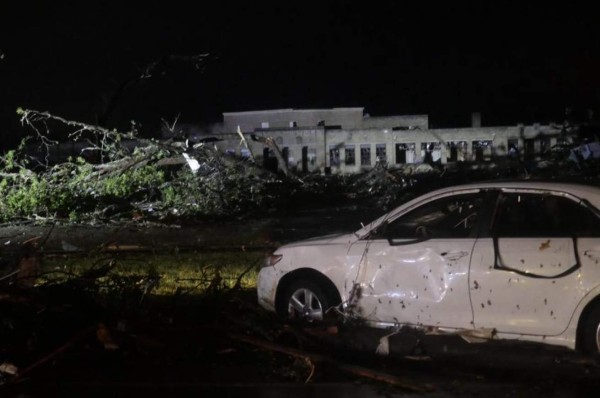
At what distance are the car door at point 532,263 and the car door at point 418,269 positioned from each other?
0.52 ft

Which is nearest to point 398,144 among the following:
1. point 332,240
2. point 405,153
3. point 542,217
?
point 405,153

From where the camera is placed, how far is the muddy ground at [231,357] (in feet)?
19.6

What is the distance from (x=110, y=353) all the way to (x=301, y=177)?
1266cm

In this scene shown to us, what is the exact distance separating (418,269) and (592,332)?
4.89 ft

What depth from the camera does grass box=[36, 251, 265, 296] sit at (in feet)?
31.1

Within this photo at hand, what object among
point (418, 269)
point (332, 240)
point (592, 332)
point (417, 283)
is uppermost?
point (332, 240)

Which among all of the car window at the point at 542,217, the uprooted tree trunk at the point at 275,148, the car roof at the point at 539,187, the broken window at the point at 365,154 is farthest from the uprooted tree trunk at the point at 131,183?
the car window at the point at 542,217

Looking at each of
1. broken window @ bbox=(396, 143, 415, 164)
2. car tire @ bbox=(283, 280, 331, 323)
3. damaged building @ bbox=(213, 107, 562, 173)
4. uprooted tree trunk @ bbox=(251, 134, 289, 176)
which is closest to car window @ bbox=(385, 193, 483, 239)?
car tire @ bbox=(283, 280, 331, 323)

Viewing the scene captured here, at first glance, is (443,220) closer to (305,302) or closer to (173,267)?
(305,302)

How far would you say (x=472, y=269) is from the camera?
6527 mm

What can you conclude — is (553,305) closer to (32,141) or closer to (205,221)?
(205,221)

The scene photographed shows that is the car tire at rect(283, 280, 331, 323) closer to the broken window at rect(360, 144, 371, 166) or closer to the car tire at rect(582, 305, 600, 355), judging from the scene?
the car tire at rect(582, 305, 600, 355)

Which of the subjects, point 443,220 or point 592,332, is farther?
point 443,220

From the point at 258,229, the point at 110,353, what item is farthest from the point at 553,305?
the point at 258,229
